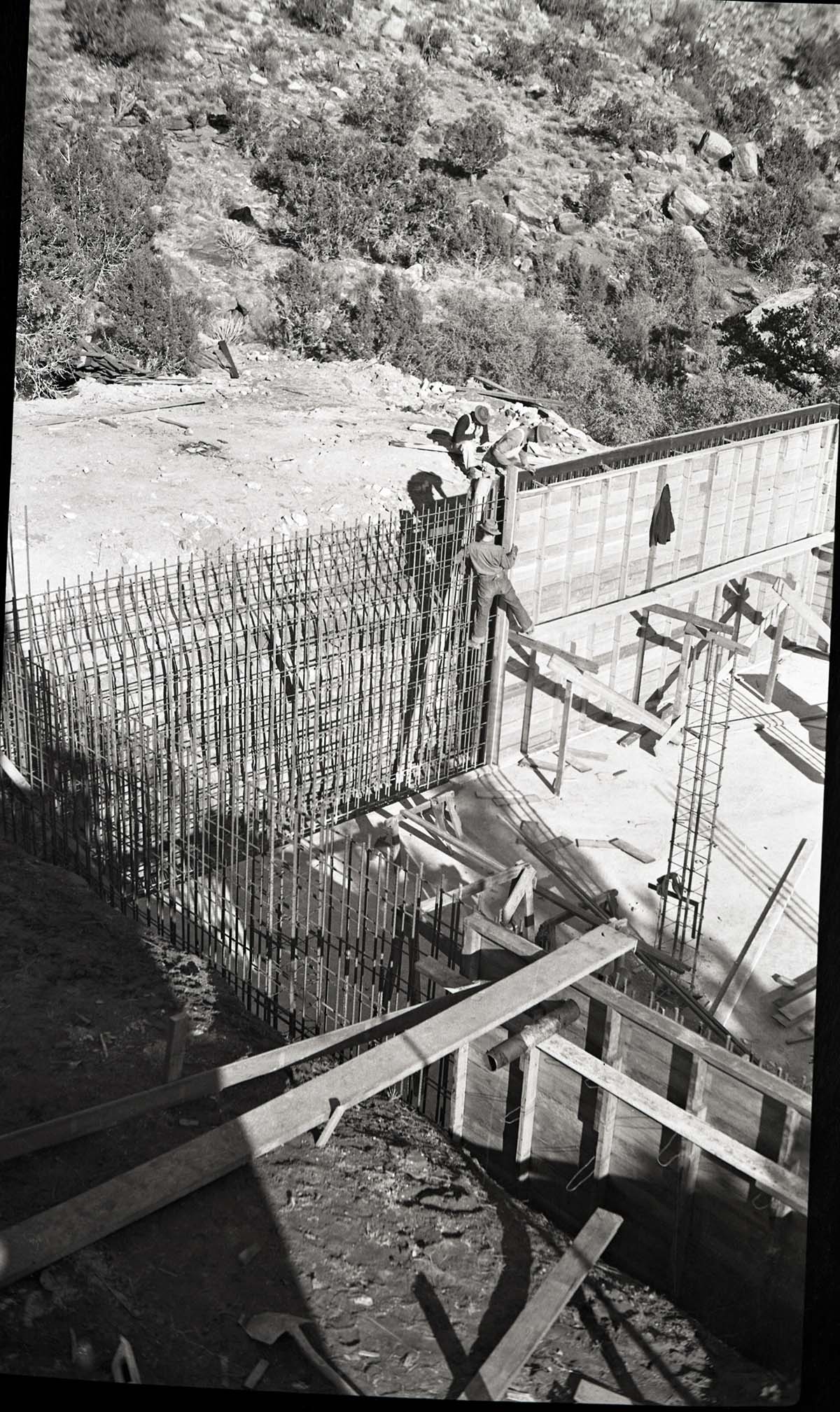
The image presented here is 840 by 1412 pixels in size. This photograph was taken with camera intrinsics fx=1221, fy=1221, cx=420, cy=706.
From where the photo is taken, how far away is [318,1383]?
4.53 metres

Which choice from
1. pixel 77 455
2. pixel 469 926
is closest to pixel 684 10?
pixel 77 455

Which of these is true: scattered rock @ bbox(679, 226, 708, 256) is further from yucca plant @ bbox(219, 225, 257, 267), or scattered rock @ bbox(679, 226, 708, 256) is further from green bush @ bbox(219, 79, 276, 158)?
yucca plant @ bbox(219, 225, 257, 267)

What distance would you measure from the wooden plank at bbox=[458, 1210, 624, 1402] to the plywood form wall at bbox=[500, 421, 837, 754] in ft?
19.7

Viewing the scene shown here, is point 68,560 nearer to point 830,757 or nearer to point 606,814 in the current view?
point 606,814

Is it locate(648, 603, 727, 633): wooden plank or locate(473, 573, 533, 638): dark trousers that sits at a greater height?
locate(473, 573, 533, 638): dark trousers

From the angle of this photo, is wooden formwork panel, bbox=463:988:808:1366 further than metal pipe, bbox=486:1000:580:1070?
No

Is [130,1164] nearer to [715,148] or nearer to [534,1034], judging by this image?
[534,1034]

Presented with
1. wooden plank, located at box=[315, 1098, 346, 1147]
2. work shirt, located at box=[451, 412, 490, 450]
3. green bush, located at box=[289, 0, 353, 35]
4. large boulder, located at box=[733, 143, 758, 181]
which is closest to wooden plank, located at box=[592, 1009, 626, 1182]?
wooden plank, located at box=[315, 1098, 346, 1147]

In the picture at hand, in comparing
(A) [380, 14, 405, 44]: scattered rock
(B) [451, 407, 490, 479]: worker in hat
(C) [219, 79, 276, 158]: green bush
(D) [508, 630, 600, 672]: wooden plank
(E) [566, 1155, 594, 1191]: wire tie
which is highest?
(A) [380, 14, 405, 44]: scattered rock

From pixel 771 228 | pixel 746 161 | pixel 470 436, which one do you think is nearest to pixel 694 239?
pixel 771 228

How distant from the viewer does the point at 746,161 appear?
31.7 m

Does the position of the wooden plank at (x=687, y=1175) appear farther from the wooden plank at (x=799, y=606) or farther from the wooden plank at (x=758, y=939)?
the wooden plank at (x=799, y=606)

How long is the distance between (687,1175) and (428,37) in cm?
3264

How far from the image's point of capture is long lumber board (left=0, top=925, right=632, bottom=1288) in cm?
426
